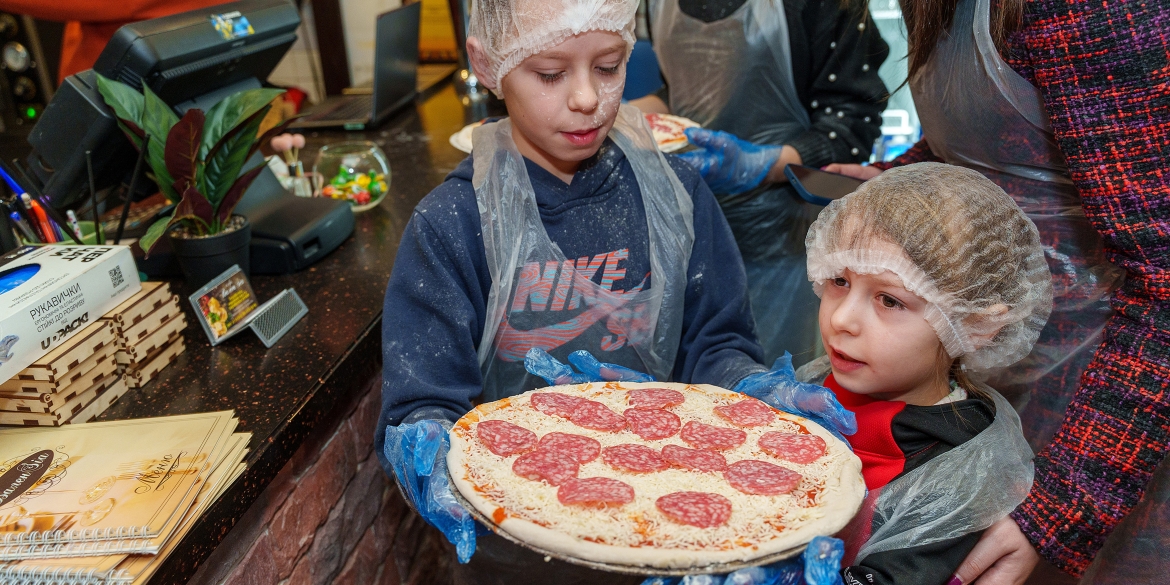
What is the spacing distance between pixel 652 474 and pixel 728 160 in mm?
966

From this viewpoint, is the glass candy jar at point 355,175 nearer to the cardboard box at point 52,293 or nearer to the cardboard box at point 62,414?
the cardboard box at point 52,293

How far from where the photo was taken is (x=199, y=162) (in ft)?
5.72

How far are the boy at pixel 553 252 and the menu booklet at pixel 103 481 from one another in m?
0.31

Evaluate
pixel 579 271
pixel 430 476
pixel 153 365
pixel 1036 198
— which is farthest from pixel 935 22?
pixel 153 365

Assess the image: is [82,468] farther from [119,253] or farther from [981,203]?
[981,203]

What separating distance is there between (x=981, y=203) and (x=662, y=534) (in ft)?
2.11

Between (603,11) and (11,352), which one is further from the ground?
(603,11)

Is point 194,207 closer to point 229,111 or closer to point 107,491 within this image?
point 229,111

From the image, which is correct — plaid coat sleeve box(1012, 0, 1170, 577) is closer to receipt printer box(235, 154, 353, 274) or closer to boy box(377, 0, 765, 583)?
boy box(377, 0, 765, 583)

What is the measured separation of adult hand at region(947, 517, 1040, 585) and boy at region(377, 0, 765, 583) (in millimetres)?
434

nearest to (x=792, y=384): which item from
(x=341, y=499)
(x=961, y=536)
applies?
(x=961, y=536)

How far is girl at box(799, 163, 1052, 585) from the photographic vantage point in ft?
3.78

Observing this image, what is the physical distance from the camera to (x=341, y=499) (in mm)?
1759

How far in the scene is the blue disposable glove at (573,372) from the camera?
4.53ft
